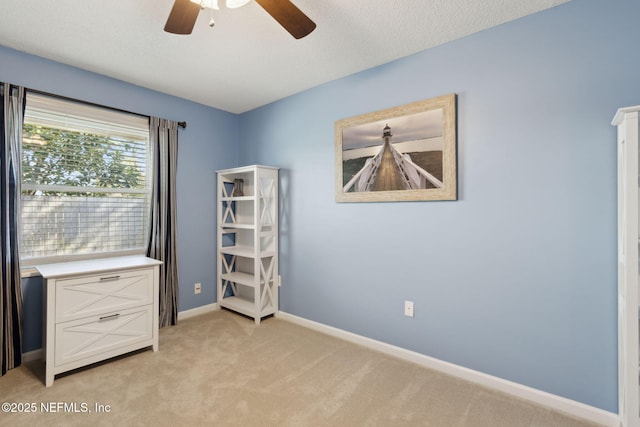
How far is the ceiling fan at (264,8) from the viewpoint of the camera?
1494 millimetres

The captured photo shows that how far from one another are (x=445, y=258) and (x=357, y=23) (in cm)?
174

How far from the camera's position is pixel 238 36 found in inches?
84.3

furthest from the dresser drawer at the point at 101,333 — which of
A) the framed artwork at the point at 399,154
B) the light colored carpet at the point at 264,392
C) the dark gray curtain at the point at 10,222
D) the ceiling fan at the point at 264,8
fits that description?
the ceiling fan at the point at 264,8

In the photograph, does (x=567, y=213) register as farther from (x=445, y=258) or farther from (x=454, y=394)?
(x=454, y=394)

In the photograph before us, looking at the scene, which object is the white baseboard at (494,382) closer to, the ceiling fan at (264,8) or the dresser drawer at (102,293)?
the dresser drawer at (102,293)

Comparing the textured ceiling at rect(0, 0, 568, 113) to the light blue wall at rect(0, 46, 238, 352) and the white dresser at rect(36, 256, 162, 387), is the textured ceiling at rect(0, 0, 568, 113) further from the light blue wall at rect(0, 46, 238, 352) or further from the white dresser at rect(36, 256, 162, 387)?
the white dresser at rect(36, 256, 162, 387)

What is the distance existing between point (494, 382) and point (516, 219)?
109 cm

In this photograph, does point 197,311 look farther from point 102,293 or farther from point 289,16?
point 289,16

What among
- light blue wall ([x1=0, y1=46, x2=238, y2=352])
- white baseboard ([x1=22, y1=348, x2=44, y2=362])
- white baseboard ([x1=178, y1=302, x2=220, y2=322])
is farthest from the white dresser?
white baseboard ([x1=178, y1=302, x2=220, y2=322])

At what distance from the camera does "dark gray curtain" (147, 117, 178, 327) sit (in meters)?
3.06

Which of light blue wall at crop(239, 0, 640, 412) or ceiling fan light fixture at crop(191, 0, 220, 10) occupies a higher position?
ceiling fan light fixture at crop(191, 0, 220, 10)

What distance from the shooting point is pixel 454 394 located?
197 centimetres

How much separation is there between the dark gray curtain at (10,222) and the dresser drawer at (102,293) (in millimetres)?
506

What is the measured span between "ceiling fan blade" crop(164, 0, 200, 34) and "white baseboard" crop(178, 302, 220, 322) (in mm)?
2762
